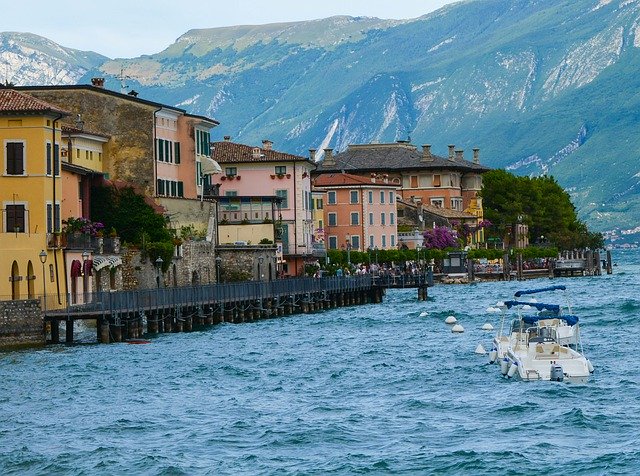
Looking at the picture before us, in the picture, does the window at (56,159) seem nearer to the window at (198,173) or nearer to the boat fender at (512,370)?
the boat fender at (512,370)

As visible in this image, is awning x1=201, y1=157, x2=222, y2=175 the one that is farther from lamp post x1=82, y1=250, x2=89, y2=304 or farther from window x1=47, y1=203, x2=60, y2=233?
window x1=47, y1=203, x2=60, y2=233

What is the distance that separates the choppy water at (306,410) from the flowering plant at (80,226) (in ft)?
23.5

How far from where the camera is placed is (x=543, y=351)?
7144 cm

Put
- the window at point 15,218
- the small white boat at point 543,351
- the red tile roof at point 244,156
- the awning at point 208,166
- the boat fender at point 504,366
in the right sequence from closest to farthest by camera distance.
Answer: the small white boat at point 543,351 < the boat fender at point 504,366 < the window at point 15,218 < the awning at point 208,166 < the red tile roof at point 244,156

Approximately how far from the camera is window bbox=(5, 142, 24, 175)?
8850cm

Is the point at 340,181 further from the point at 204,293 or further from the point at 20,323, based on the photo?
the point at 20,323

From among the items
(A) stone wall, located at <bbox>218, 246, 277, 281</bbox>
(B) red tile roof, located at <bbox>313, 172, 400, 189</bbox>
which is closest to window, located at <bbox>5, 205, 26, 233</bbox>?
(A) stone wall, located at <bbox>218, 246, 277, 281</bbox>

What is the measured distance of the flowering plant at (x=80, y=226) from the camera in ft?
Result: 307

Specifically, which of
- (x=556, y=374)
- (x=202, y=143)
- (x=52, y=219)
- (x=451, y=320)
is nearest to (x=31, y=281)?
(x=52, y=219)

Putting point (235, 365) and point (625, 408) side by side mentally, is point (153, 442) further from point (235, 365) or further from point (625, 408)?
point (235, 365)

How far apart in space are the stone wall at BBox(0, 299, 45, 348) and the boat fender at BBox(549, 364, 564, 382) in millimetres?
25294

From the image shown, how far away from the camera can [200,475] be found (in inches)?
1982

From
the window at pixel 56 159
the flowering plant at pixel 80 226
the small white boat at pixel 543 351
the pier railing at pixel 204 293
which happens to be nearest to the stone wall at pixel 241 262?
the pier railing at pixel 204 293

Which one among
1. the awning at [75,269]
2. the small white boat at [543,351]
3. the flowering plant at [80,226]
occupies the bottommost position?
the small white boat at [543,351]
